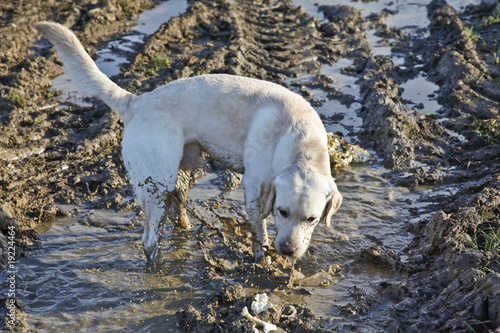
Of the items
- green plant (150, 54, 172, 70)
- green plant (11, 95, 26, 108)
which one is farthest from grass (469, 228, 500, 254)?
green plant (11, 95, 26, 108)

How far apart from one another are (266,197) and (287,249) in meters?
0.50

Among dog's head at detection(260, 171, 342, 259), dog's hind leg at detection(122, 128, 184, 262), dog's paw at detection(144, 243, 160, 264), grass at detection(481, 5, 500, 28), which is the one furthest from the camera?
grass at detection(481, 5, 500, 28)

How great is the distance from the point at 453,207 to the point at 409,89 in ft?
12.7

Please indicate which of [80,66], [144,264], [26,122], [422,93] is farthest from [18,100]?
[422,93]

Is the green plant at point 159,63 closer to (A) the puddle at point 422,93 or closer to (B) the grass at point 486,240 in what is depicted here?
(A) the puddle at point 422,93

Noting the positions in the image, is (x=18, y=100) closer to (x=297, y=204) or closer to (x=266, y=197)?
(x=266, y=197)

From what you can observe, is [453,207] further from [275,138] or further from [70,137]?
[70,137]

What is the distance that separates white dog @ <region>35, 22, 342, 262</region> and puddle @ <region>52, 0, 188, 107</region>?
330 centimetres

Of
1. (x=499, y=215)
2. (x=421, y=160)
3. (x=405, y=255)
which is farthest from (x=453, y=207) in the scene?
(x=421, y=160)

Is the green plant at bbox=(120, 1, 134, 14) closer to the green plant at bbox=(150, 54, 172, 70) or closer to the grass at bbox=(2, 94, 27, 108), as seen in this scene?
the green plant at bbox=(150, 54, 172, 70)

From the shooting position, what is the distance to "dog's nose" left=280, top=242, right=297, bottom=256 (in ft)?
12.9

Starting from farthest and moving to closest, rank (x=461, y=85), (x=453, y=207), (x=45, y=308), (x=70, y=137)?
(x=461, y=85) < (x=70, y=137) < (x=453, y=207) < (x=45, y=308)

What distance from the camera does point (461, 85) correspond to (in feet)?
27.8

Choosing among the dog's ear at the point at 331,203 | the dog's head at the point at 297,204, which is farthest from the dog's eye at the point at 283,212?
the dog's ear at the point at 331,203
